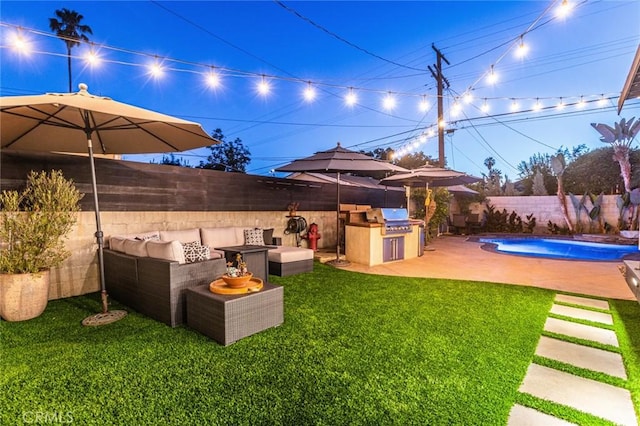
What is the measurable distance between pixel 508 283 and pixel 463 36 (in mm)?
9483

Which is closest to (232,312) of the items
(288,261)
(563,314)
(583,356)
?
(288,261)

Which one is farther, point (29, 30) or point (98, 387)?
point (29, 30)

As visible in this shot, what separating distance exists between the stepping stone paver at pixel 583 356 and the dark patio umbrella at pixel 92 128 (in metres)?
4.21

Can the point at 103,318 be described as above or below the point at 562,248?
above

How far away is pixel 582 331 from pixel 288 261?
4.06m

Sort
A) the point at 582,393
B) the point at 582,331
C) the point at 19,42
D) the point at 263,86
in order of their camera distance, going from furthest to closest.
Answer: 1. the point at 263,86
2. the point at 19,42
3. the point at 582,331
4. the point at 582,393

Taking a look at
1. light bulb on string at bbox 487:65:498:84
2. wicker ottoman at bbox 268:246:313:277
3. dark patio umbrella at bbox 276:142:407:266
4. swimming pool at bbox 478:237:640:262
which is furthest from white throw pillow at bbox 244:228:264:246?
swimming pool at bbox 478:237:640:262

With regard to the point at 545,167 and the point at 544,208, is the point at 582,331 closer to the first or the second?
the point at 544,208

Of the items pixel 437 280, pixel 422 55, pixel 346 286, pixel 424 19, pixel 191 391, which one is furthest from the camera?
pixel 422 55

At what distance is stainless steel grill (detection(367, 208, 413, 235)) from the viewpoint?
6723 mm

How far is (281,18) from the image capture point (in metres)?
8.51

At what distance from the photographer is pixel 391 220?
6867mm

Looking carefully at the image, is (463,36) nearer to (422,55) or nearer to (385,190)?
(422,55)

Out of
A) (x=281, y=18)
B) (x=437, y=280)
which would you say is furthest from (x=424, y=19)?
(x=437, y=280)
